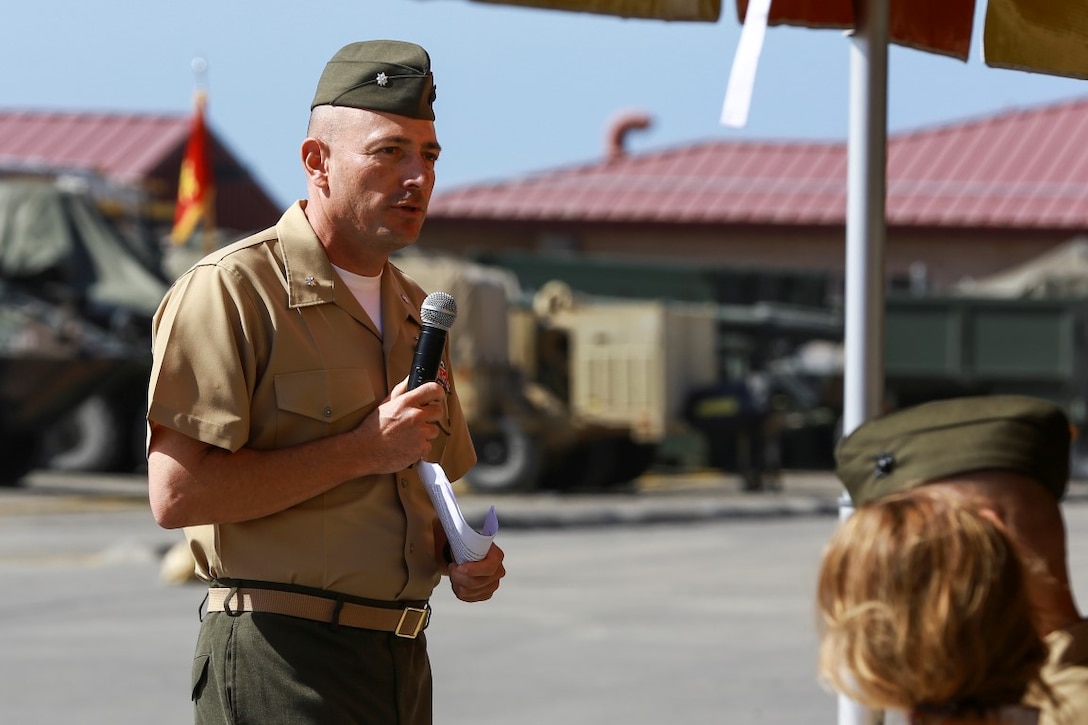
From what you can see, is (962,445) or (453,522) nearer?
(962,445)

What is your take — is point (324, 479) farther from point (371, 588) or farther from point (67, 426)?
point (67, 426)

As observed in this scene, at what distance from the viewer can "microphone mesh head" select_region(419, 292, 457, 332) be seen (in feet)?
10.9

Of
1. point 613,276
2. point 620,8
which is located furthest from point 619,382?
point 620,8

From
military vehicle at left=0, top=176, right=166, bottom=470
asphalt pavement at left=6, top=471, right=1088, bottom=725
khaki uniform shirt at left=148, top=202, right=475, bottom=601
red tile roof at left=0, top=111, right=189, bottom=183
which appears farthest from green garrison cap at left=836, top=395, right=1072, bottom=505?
red tile roof at left=0, top=111, right=189, bottom=183

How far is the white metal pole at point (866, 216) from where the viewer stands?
187 inches

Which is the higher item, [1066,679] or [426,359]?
[426,359]

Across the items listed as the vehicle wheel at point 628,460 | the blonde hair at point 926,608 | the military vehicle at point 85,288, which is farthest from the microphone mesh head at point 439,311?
the vehicle wheel at point 628,460

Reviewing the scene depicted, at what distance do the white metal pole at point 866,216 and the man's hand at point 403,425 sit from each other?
1702 millimetres

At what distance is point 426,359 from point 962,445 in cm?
105

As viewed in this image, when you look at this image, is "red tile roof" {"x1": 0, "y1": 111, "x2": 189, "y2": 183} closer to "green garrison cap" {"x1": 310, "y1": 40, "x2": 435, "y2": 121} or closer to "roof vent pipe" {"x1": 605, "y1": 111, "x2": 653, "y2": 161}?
"roof vent pipe" {"x1": 605, "y1": 111, "x2": 653, "y2": 161}

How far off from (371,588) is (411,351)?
43 cm

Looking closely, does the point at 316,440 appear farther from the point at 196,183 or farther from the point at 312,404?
the point at 196,183

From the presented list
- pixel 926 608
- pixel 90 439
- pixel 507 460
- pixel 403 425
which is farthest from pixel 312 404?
pixel 90 439

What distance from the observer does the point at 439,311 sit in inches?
132
